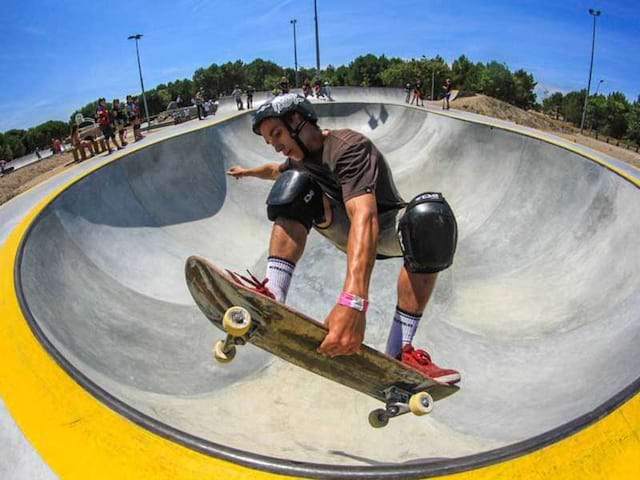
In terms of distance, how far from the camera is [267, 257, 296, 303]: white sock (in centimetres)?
294

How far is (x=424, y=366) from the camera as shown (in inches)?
123

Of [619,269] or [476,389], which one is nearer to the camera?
[476,389]

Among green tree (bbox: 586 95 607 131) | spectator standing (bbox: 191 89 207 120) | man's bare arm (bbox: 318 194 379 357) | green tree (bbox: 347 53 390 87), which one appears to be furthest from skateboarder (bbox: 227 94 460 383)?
green tree (bbox: 586 95 607 131)

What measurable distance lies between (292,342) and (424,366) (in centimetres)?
105

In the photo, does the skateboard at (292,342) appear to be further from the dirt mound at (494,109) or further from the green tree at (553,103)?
the green tree at (553,103)

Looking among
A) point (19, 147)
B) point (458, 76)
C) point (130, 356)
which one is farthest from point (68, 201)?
point (458, 76)

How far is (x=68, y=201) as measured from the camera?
6383 millimetres

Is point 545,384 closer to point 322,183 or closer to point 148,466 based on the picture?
point 322,183

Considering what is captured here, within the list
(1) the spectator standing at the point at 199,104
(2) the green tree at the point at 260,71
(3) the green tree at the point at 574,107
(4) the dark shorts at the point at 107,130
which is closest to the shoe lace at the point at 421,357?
(4) the dark shorts at the point at 107,130

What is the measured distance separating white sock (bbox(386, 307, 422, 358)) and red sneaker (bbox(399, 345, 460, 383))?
0.05 meters

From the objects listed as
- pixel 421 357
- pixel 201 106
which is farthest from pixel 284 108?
pixel 201 106

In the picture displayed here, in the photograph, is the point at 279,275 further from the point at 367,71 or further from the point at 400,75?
the point at 367,71

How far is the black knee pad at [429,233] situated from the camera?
2.90m

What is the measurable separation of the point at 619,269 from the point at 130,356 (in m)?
6.00
